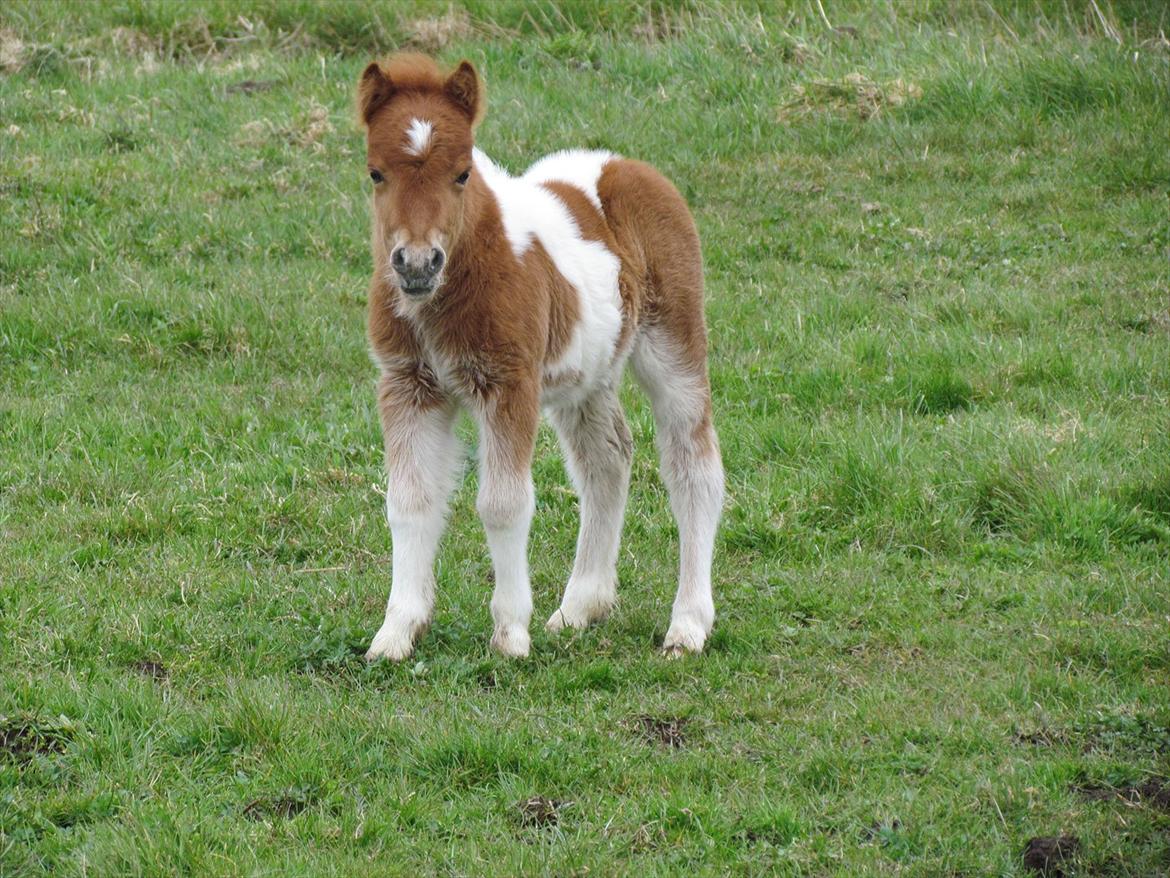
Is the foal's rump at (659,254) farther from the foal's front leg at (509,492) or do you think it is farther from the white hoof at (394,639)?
the white hoof at (394,639)

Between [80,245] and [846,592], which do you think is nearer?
[846,592]

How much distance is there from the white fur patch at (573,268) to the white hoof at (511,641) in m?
0.89

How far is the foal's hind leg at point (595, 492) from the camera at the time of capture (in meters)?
6.07

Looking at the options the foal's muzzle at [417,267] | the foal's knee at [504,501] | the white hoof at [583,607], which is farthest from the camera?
the white hoof at [583,607]

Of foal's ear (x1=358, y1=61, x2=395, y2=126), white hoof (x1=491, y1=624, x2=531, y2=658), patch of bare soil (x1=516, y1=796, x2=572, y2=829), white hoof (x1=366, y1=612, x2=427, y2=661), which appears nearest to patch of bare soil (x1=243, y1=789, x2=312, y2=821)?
patch of bare soil (x1=516, y1=796, x2=572, y2=829)

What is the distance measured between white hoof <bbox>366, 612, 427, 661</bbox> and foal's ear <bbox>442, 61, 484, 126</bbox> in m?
1.82

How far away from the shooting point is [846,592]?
613 cm

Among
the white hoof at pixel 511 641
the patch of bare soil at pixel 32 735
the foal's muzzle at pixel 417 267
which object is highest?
the foal's muzzle at pixel 417 267

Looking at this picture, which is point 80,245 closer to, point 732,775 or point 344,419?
point 344,419

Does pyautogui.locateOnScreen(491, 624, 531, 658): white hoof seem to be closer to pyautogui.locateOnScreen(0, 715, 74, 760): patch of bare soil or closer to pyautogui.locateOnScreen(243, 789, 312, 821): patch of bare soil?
pyautogui.locateOnScreen(243, 789, 312, 821): patch of bare soil

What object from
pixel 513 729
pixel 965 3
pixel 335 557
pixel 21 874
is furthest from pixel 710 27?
pixel 21 874

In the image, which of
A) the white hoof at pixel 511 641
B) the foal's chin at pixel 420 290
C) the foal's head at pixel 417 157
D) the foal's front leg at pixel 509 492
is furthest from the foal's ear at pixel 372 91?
the white hoof at pixel 511 641

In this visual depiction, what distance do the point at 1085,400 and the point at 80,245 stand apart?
20.3 feet

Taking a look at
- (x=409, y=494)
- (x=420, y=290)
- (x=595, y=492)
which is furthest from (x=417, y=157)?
(x=595, y=492)
